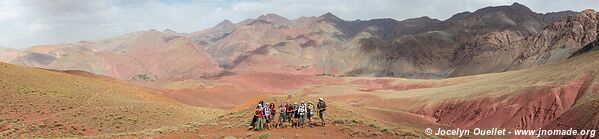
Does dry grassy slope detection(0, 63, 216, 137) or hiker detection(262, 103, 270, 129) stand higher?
hiker detection(262, 103, 270, 129)

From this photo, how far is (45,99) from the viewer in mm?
50594

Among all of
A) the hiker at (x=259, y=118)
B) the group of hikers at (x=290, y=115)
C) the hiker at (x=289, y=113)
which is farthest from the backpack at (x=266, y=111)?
the hiker at (x=289, y=113)

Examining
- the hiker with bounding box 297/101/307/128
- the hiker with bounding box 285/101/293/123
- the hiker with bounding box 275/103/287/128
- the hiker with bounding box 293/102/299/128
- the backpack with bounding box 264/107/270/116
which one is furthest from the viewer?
the hiker with bounding box 275/103/287/128

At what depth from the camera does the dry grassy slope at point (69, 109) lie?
4359 cm

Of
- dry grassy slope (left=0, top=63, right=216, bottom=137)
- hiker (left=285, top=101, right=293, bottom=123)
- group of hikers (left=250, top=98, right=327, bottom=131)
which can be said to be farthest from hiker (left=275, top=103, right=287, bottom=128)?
dry grassy slope (left=0, top=63, right=216, bottom=137)

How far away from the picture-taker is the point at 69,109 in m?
49.2

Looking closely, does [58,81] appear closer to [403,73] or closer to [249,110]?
[249,110]

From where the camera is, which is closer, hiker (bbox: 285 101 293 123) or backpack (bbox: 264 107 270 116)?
backpack (bbox: 264 107 270 116)

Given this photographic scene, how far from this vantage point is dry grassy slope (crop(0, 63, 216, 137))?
43594 mm

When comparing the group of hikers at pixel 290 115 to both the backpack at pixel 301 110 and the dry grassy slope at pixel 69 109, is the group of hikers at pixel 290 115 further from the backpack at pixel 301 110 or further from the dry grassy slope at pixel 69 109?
the dry grassy slope at pixel 69 109

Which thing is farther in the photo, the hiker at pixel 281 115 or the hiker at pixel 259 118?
the hiker at pixel 281 115

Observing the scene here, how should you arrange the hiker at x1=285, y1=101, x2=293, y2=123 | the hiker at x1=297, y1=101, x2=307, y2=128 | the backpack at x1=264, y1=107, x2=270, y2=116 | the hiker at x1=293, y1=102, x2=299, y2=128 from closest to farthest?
the hiker at x1=297, y1=101, x2=307, y2=128 < the backpack at x1=264, y1=107, x2=270, y2=116 < the hiker at x1=293, y1=102, x2=299, y2=128 < the hiker at x1=285, y1=101, x2=293, y2=123

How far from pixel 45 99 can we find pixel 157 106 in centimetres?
1026

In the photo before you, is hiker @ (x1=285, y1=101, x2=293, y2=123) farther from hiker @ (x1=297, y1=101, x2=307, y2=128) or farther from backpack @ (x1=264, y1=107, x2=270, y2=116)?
backpack @ (x1=264, y1=107, x2=270, y2=116)
